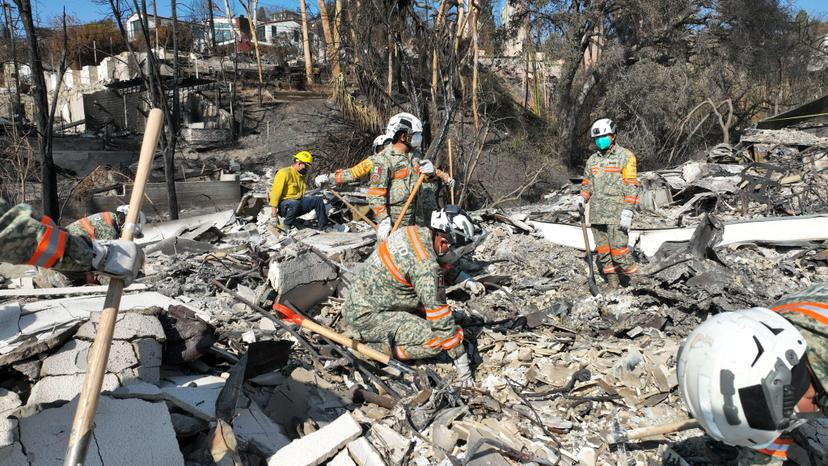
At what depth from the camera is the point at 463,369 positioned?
448cm

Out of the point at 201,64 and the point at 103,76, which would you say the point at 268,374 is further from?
the point at 103,76

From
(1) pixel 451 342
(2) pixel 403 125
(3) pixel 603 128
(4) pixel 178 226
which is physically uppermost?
(2) pixel 403 125

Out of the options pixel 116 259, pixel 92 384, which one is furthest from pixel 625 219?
pixel 92 384

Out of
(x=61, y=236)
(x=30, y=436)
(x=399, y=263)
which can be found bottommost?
(x=30, y=436)

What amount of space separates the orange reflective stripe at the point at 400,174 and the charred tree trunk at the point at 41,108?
17.9 feet

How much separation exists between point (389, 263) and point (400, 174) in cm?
240

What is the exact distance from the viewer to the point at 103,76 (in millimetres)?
23938

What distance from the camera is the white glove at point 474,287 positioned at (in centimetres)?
632

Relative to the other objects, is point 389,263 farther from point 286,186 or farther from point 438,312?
point 286,186

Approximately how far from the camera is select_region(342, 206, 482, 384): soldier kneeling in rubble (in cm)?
434

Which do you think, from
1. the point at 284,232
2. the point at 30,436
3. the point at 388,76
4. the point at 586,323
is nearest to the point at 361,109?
the point at 388,76

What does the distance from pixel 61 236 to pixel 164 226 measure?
8.54m

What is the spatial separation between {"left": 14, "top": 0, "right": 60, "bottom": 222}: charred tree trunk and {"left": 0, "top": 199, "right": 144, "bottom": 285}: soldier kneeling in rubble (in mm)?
7367

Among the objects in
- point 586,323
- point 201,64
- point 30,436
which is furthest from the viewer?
point 201,64
